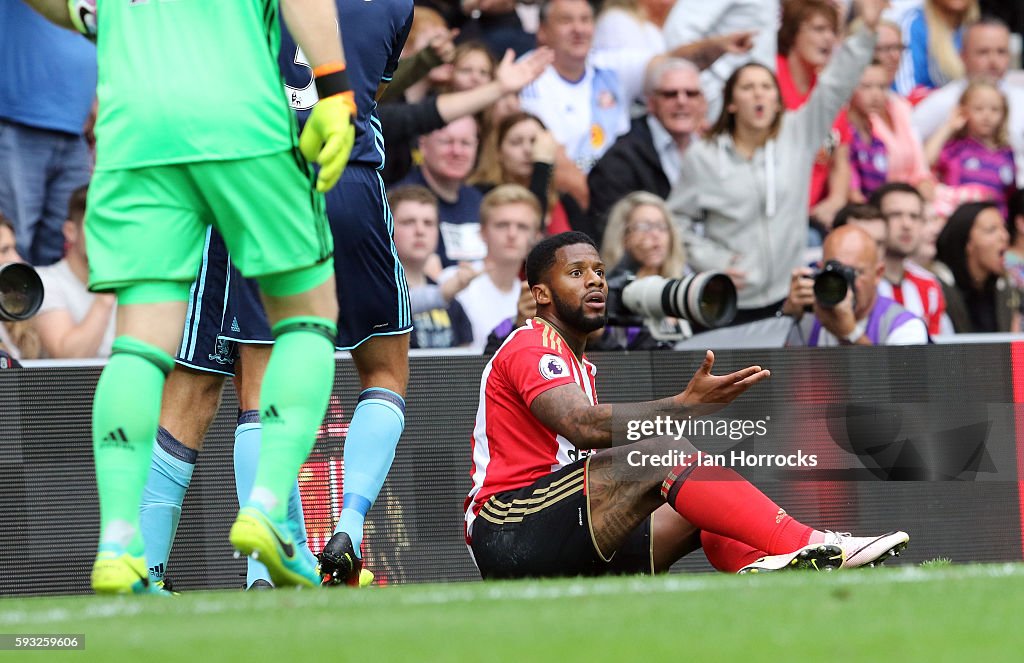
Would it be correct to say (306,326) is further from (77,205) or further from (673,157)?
(673,157)

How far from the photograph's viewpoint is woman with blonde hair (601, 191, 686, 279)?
749 centimetres

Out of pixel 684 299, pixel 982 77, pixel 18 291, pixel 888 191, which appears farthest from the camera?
pixel 982 77

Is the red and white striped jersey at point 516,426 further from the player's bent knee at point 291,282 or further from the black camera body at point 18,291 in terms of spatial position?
the black camera body at point 18,291

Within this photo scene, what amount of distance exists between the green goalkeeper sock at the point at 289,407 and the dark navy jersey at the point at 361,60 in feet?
3.87

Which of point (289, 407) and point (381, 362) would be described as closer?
point (289, 407)

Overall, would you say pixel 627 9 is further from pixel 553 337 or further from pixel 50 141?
pixel 553 337

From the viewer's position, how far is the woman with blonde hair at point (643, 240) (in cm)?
749

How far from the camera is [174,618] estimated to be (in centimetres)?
306

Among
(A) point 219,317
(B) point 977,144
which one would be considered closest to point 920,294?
(B) point 977,144

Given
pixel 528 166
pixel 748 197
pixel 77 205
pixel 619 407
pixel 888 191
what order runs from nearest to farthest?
pixel 619 407 → pixel 77 205 → pixel 528 166 → pixel 748 197 → pixel 888 191

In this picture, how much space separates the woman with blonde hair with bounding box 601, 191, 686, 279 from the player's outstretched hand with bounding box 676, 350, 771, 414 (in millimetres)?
3528

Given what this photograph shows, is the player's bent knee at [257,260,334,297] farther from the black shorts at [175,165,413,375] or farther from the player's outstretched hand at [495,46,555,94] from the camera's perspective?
the player's outstretched hand at [495,46,555,94]

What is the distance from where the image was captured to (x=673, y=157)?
832 cm

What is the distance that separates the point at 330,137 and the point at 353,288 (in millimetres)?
1175
